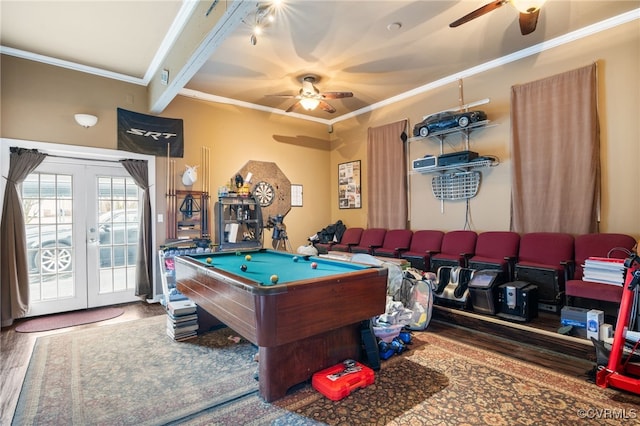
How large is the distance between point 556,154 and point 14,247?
22.4 feet

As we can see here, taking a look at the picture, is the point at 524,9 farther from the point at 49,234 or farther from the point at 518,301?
the point at 49,234

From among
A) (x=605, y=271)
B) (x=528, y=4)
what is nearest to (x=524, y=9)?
(x=528, y=4)

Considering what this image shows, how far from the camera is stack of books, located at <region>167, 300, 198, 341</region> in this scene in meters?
3.31

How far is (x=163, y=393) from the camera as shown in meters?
2.38

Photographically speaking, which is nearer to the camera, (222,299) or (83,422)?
(83,422)

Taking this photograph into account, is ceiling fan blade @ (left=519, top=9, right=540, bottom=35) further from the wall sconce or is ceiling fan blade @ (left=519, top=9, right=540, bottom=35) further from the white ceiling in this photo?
the wall sconce

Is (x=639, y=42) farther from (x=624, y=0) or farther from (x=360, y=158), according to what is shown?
(x=360, y=158)

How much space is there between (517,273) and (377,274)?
2.29 meters

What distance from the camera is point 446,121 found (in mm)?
4738

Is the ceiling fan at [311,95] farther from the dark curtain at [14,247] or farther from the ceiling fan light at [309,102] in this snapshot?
the dark curtain at [14,247]

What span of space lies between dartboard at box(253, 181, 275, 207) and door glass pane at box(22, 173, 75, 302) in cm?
281

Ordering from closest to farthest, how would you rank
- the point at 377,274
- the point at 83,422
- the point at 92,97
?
the point at 83,422
the point at 377,274
the point at 92,97

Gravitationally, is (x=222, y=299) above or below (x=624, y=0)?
below

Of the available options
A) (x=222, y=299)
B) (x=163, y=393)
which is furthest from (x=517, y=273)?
(x=163, y=393)
